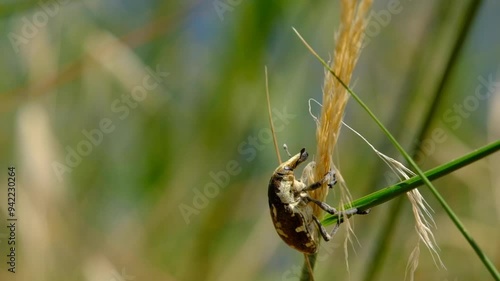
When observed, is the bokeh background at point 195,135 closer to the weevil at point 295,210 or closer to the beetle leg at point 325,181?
the weevil at point 295,210

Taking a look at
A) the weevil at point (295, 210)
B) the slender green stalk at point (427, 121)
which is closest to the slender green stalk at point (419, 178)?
the weevil at point (295, 210)

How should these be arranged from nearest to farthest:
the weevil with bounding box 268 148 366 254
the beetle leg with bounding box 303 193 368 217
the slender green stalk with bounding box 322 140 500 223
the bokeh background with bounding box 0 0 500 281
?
the slender green stalk with bounding box 322 140 500 223 < the beetle leg with bounding box 303 193 368 217 < the weevil with bounding box 268 148 366 254 < the bokeh background with bounding box 0 0 500 281

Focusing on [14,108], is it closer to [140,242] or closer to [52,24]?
[52,24]

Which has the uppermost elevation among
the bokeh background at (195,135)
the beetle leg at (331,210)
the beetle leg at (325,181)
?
the bokeh background at (195,135)

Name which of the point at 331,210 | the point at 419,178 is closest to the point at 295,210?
the point at 331,210

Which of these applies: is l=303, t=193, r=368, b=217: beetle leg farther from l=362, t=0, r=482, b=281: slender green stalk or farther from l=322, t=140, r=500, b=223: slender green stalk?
l=362, t=0, r=482, b=281: slender green stalk

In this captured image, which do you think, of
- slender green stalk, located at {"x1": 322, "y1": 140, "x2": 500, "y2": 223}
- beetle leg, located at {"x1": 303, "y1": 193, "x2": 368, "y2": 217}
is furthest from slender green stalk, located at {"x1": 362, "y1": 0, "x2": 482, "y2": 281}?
slender green stalk, located at {"x1": 322, "y1": 140, "x2": 500, "y2": 223}
